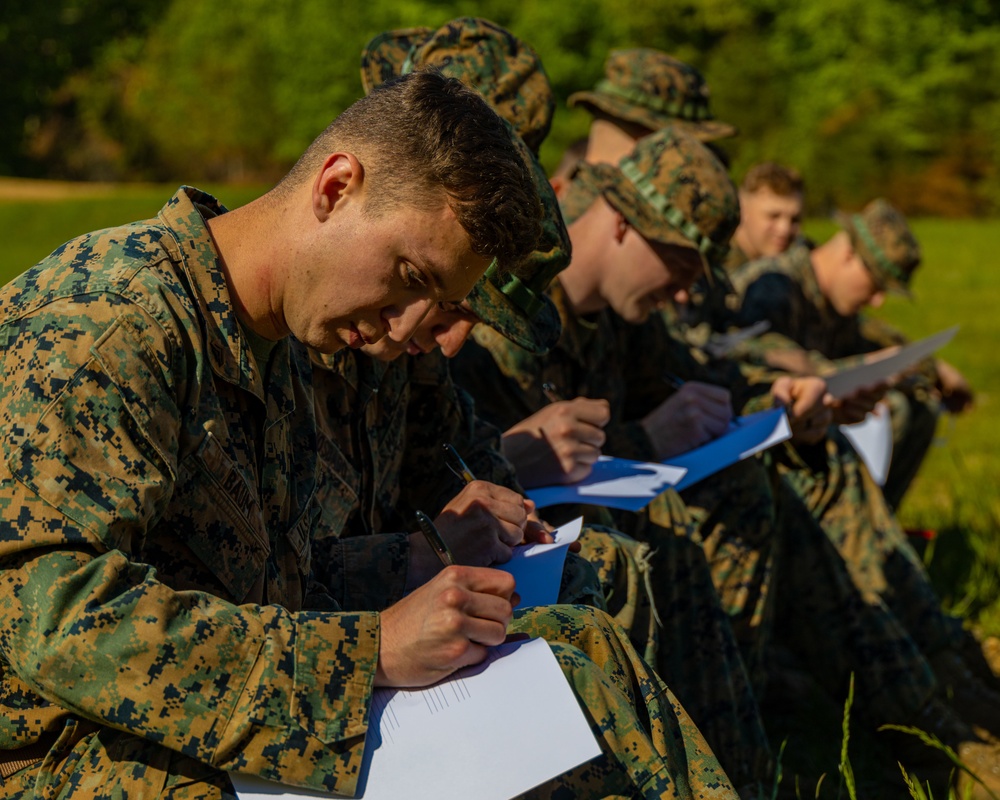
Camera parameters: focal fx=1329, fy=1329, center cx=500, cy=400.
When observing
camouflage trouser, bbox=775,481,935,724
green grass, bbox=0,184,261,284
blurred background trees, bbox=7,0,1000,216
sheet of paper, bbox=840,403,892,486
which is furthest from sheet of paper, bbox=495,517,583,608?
blurred background trees, bbox=7,0,1000,216

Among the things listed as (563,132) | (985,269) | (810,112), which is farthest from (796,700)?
(810,112)

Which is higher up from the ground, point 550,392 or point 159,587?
point 159,587

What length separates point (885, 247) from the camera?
620 cm

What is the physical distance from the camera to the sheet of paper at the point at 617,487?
316 cm

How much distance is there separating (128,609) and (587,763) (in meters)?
0.69

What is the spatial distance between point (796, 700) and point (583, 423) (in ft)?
5.04

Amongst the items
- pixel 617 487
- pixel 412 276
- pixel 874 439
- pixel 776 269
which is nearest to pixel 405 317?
pixel 412 276

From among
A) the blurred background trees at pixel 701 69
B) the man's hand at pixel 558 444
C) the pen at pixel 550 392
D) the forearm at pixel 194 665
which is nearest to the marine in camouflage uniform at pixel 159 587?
the forearm at pixel 194 665

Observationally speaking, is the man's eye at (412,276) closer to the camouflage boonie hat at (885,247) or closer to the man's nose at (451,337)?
the man's nose at (451,337)

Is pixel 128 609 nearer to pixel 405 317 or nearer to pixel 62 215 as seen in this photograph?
pixel 405 317

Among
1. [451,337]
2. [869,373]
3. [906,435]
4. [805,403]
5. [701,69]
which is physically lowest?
[701,69]

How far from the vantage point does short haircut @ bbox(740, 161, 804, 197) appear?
7137mm

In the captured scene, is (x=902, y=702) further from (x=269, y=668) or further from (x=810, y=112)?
(x=810, y=112)

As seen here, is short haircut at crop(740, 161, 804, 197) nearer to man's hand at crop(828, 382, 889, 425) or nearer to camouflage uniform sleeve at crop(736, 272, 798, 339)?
camouflage uniform sleeve at crop(736, 272, 798, 339)
